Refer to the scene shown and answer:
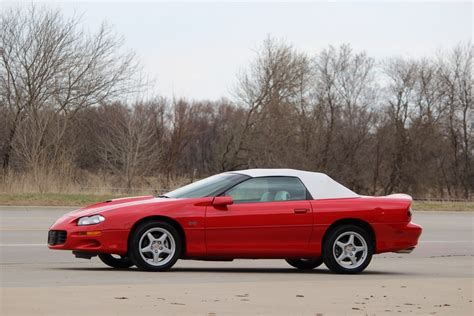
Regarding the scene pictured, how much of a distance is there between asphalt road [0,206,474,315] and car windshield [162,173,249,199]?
98 centimetres

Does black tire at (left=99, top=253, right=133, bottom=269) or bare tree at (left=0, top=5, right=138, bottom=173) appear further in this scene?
bare tree at (left=0, top=5, right=138, bottom=173)

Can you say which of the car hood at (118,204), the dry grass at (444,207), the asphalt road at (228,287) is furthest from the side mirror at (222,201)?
the dry grass at (444,207)

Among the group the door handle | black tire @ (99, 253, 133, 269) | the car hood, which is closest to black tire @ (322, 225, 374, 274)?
the door handle

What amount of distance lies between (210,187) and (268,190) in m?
0.76

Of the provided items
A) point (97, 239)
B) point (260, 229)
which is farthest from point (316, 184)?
point (97, 239)

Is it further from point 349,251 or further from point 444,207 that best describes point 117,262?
point 444,207

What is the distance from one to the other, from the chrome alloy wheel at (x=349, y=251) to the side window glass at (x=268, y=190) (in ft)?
2.45

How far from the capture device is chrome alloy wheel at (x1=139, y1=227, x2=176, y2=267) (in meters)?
10.5

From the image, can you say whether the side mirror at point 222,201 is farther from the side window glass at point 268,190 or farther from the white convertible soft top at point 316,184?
the white convertible soft top at point 316,184

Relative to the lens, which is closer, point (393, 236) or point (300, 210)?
point (300, 210)

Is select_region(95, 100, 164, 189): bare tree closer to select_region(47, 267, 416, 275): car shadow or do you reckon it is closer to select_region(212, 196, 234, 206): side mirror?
select_region(47, 267, 416, 275): car shadow

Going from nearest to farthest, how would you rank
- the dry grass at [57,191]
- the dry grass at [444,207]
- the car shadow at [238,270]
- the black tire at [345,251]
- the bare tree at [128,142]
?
1. the car shadow at [238,270]
2. the black tire at [345,251]
3. the dry grass at [57,191]
4. the dry grass at [444,207]
5. the bare tree at [128,142]

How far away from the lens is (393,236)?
11.4m

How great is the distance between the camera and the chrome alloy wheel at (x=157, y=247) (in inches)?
415
